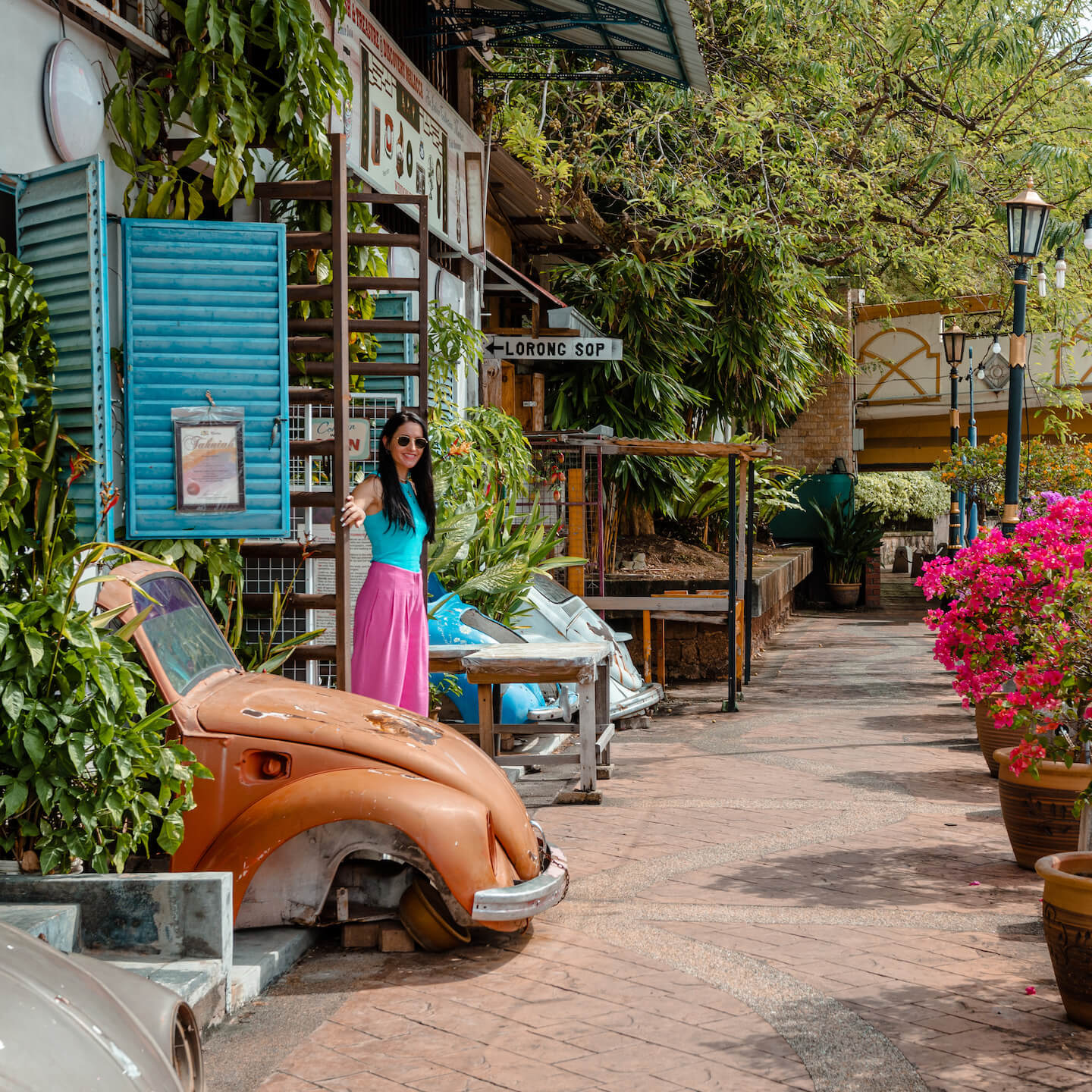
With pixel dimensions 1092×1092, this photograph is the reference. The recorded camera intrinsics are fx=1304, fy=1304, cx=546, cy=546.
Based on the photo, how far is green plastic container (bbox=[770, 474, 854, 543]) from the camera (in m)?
29.1

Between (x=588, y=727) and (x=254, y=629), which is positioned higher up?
(x=254, y=629)

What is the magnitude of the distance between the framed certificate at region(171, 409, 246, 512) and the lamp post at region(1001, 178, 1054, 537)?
701cm

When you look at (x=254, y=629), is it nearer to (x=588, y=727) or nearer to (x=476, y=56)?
(x=588, y=727)

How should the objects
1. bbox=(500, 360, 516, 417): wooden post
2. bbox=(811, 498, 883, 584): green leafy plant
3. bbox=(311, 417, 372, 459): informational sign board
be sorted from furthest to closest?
bbox=(811, 498, 883, 584): green leafy plant
bbox=(500, 360, 516, 417): wooden post
bbox=(311, 417, 372, 459): informational sign board

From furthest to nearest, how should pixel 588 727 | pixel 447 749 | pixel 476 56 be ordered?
pixel 476 56 < pixel 588 727 < pixel 447 749

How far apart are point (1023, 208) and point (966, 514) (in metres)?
20.4

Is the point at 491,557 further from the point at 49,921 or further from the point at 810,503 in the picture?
the point at 810,503

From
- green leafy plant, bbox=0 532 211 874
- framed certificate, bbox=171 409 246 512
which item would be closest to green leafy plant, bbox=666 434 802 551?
framed certificate, bbox=171 409 246 512

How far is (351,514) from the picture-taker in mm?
6391

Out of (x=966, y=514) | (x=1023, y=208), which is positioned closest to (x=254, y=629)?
(x=1023, y=208)

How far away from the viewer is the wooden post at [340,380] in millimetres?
6523

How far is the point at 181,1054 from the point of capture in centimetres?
305

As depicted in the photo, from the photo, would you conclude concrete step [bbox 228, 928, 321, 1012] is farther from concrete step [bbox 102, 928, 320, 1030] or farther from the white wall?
the white wall

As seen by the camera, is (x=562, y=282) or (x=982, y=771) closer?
(x=982, y=771)
